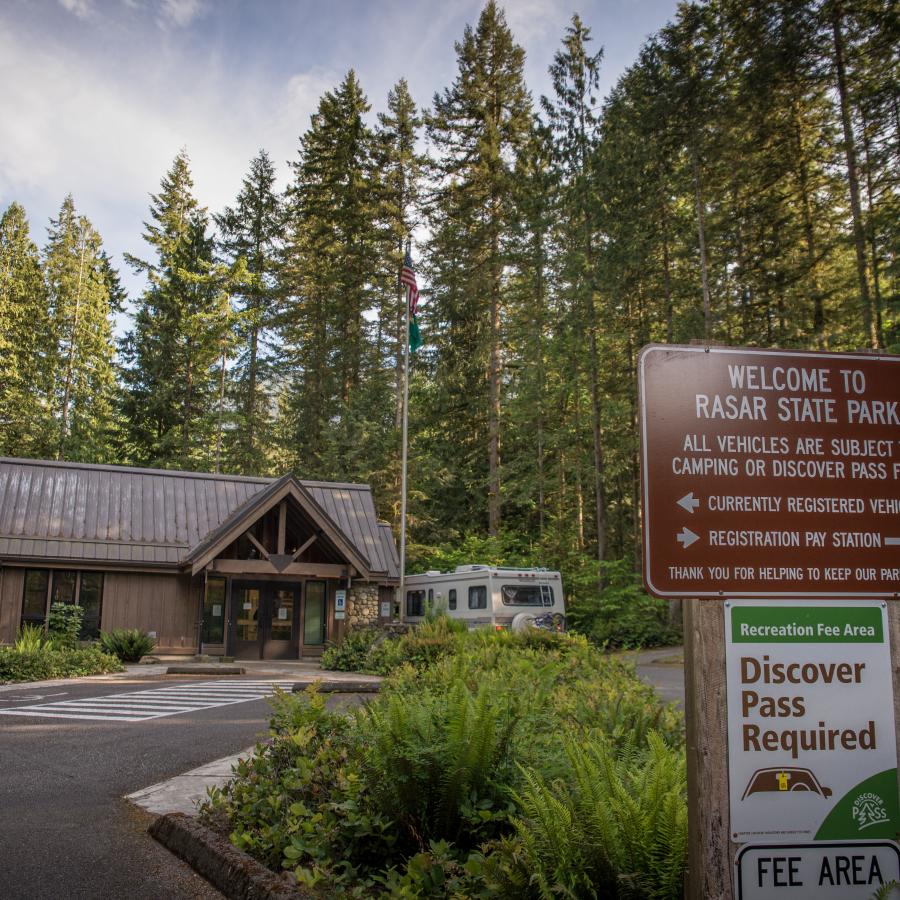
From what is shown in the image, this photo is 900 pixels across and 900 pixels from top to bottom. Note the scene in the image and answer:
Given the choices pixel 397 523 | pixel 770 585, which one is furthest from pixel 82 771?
pixel 397 523

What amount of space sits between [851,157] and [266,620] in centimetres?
2058

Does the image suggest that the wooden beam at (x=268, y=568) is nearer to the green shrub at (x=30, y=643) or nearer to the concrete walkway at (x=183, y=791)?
the green shrub at (x=30, y=643)

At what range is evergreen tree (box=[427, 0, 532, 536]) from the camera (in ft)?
121

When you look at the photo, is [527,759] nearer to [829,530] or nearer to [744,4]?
[829,530]

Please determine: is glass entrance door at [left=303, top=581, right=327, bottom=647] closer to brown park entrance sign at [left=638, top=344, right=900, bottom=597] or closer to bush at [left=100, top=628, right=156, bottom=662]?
bush at [left=100, top=628, right=156, bottom=662]

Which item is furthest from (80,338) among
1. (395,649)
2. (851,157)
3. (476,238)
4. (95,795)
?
(95,795)

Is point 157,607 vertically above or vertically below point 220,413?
below

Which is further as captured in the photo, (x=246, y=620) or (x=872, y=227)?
(x=246, y=620)

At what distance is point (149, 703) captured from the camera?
508 inches

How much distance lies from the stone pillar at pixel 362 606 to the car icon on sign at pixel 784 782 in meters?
24.0

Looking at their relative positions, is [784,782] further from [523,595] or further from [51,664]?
[523,595]

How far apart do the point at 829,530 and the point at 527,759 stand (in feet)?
7.00

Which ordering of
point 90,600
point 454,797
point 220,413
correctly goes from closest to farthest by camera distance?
point 454,797 → point 90,600 → point 220,413

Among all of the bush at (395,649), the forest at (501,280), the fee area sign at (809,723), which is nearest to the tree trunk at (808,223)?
the forest at (501,280)
